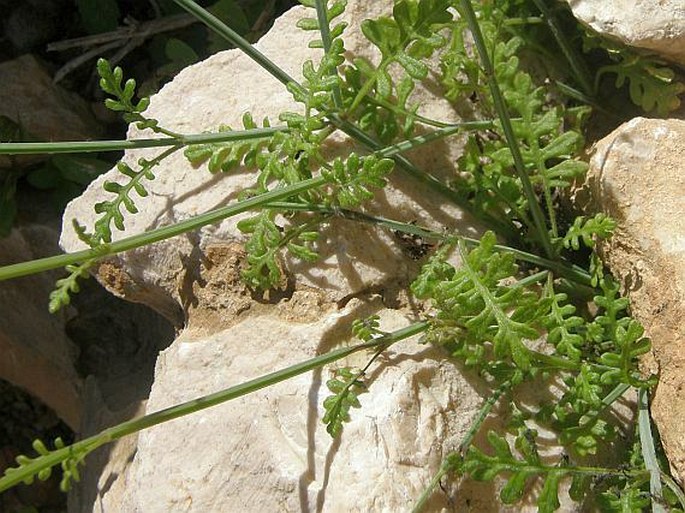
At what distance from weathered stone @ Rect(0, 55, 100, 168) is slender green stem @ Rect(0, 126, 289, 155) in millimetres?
1390

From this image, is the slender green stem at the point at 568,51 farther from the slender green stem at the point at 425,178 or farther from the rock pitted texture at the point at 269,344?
the slender green stem at the point at 425,178

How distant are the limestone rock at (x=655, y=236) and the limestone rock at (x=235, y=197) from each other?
348 millimetres

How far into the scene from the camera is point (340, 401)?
1.97 metres

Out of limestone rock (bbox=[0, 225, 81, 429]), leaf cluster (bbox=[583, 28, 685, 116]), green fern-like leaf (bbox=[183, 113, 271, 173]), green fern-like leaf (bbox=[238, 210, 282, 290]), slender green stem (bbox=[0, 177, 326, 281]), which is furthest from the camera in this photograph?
limestone rock (bbox=[0, 225, 81, 429])

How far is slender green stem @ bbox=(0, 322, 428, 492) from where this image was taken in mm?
1539

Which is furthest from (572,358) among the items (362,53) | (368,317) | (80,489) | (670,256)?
(80,489)

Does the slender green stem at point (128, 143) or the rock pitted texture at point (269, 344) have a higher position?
the slender green stem at point (128, 143)

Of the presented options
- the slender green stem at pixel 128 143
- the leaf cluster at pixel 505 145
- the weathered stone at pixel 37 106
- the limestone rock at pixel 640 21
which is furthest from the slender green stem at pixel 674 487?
the weathered stone at pixel 37 106

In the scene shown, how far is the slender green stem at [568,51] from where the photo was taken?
2.39m

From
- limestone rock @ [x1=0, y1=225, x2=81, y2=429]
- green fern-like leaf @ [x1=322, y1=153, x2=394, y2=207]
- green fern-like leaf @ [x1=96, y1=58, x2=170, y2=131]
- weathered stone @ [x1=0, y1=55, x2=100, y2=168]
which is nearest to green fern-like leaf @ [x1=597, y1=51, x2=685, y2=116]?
green fern-like leaf @ [x1=322, y1=153, x2=394, y2=207]

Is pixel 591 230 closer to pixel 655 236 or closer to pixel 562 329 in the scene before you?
pixel 655 236

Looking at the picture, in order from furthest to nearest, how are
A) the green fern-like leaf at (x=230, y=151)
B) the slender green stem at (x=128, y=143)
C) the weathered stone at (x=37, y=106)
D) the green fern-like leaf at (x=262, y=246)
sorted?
the weathered stone at (x=37, y=106)
the green fern-like leaf at (x=230, y=151)
the green fern-like leaf at (x=262, y=246)
the slender green stem at (x=128, y=143)

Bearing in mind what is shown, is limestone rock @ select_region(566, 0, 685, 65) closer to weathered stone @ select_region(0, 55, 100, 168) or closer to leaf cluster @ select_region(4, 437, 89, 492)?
leaf cluster @ select_region(4, 437, 89, 492)

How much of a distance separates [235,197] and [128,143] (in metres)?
0.39
